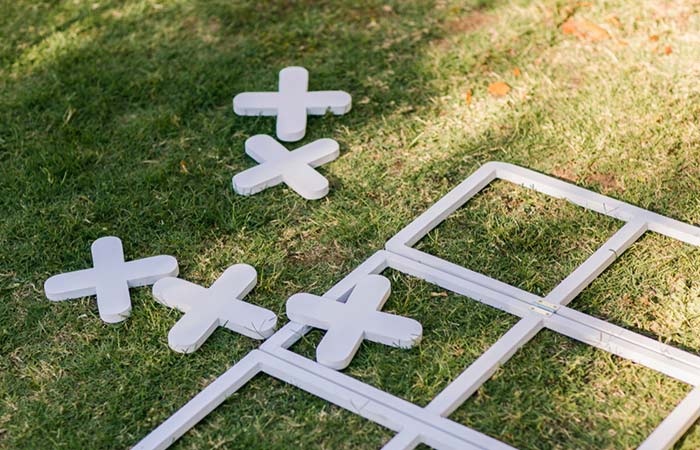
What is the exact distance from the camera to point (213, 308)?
2506 mm

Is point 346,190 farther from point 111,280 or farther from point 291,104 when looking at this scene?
point 111,280

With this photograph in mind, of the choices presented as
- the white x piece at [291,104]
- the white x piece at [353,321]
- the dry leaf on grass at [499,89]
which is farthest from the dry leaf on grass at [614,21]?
the white x piece at [353,321]

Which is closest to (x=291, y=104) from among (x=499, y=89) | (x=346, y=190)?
(x=346, y=190)

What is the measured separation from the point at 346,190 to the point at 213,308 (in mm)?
644

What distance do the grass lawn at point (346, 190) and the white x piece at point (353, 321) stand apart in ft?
0.12

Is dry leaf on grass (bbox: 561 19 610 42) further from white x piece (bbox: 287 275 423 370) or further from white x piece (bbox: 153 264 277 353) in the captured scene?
white x piece (bbox: 153 264 277 353)

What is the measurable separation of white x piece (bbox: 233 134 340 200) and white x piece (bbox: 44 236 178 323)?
40cm

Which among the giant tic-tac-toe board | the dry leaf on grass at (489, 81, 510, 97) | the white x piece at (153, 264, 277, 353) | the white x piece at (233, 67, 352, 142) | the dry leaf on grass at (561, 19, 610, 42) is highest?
the white x piece at (233, 67, 352, 142)

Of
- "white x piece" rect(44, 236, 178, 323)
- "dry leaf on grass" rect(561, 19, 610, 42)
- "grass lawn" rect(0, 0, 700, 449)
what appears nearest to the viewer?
"grass lawn" rect(0, 0, 700, 449)

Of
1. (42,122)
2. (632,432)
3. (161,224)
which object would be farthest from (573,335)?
(42,122)

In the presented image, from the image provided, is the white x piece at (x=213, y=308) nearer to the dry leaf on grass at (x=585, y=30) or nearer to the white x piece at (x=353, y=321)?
the white x piece at (x=353, y=321)

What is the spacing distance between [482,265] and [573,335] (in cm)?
36

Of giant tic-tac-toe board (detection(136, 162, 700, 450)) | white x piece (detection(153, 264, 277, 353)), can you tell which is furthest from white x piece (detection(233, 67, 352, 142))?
white x piece (detection(153, 264, 277, 353))

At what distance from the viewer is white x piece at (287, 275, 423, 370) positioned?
2354 mm
